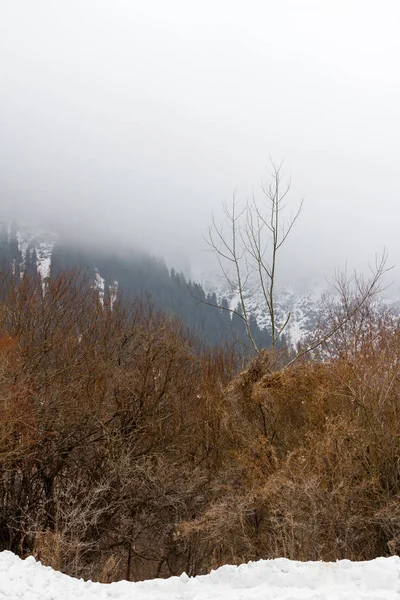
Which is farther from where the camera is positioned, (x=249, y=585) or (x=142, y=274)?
(x=142, y=274)

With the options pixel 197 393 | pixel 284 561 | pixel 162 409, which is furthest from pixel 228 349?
pixel 284 561

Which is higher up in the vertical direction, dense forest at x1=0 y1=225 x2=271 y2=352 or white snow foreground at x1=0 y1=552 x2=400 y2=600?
dense forest at x1=0 y1=225 x2=271 y2=352

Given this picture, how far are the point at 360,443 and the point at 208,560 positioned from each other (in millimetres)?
8357

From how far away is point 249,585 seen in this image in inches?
286

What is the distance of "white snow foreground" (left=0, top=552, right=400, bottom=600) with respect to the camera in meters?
6.80

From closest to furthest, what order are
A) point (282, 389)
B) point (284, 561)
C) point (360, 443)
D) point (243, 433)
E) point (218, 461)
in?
point (284, 561)
point (360, 443)
point (282, 389)
point (243, 433)
point (218, 461)

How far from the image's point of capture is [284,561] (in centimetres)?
755

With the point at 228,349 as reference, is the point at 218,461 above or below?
below

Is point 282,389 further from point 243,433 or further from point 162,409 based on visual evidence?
point 162,409

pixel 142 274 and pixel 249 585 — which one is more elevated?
pixel 142 274

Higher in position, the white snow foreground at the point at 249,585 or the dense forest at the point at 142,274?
the dense forest at the point at 142,274

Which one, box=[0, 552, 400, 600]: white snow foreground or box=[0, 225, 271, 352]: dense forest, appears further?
box=[0, 225, 271, 352]: dense forest

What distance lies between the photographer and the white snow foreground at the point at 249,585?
22.3 ft

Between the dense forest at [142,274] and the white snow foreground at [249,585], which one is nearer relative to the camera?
the white snow foreground at [249,585]
